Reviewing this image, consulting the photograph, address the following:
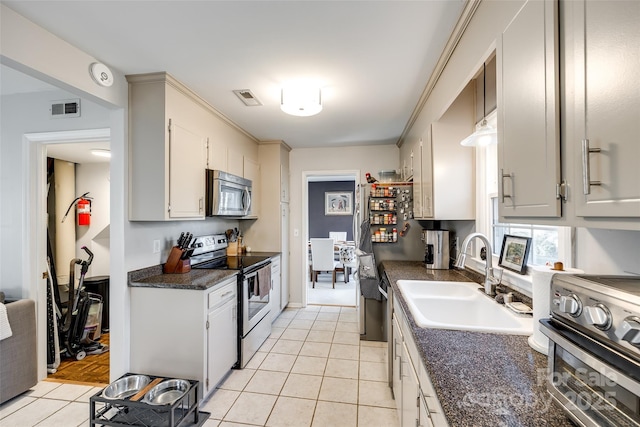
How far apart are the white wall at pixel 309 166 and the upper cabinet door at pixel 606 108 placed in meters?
3.48

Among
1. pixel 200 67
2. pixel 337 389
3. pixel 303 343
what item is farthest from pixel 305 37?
pixel 303 343

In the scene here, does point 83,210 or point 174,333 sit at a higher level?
point 83,210

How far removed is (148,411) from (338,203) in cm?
567

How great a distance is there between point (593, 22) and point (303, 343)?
321 centimetres

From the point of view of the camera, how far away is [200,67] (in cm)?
205

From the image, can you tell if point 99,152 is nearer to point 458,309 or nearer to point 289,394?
point 289,394

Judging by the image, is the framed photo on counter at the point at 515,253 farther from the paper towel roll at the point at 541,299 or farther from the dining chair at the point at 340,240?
the dining chair at the point at 340,240

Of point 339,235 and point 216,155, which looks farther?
point 339,235

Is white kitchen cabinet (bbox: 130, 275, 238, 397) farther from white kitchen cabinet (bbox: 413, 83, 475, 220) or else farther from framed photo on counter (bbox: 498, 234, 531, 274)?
framed photo on counter (bbox: 498, 234, 531, 274)

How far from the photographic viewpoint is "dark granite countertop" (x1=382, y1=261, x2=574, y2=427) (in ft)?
2.29

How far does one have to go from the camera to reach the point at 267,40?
1742 mm

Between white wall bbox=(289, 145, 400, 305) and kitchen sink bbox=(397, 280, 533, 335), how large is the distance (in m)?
2.46

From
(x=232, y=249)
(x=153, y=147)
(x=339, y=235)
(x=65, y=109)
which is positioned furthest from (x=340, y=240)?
(x=65, y=109)

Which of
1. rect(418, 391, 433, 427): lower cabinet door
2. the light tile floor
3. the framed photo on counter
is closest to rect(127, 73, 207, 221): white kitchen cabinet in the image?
the light tile floor
